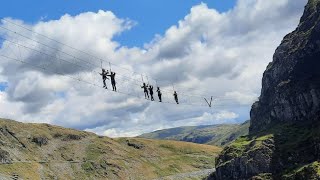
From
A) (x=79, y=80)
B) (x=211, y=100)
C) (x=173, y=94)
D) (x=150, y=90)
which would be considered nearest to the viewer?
(x=79, y=80)

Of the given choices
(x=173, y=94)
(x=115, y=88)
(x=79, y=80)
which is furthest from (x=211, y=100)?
(x=79, y=80)

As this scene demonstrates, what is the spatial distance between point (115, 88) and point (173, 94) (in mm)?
38177

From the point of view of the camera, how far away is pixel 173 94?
14812 cm

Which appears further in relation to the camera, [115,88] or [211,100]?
[211,100]

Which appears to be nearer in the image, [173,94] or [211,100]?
[173,94]

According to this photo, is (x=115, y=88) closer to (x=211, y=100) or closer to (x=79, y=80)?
(x=79, y=80)

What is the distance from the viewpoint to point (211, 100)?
173 m

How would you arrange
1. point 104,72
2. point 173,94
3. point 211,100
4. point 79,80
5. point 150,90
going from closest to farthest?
point 79,80 → point 104,72 → point 150,90 → point 173,94 → point 211,100

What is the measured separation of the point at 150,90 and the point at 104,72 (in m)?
21.4

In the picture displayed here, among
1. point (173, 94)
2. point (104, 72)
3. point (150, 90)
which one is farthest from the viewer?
point (173, 94)

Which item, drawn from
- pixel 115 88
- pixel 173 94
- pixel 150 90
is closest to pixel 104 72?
pixel 115 88

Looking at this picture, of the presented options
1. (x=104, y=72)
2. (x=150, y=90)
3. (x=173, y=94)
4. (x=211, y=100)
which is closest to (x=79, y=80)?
(x=104, y=72)

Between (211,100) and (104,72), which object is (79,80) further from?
(211,100)

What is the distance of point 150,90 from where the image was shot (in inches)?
5089
